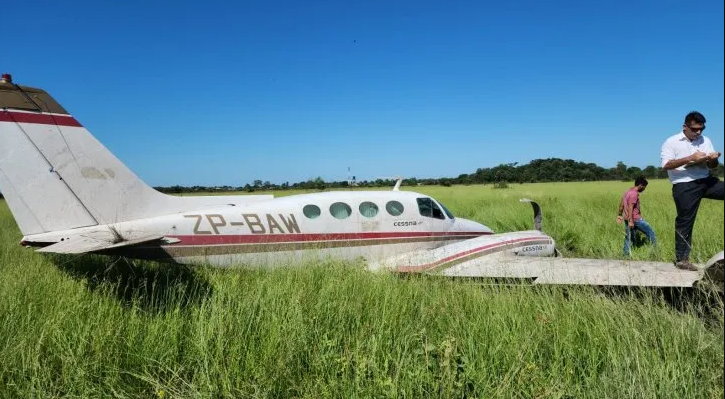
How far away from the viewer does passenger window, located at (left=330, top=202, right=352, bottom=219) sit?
7.04 m

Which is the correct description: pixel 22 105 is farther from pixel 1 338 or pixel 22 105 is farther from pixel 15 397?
pixel 15 397

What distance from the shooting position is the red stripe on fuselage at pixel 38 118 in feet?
18.3

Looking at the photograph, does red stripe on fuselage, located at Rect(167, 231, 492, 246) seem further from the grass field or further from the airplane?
the grass field

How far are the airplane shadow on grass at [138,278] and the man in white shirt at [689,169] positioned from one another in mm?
5652

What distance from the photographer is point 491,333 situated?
10.4ft

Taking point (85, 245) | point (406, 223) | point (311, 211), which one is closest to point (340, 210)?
point (311, 211)

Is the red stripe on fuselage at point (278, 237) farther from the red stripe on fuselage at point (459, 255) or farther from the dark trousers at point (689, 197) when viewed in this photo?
the dark trousers at point (689, 197)

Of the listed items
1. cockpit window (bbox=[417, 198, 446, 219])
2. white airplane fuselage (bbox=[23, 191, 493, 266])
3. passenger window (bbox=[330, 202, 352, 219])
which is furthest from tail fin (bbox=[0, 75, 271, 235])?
cockpit window (bbox=[417, 198, 446, 219])

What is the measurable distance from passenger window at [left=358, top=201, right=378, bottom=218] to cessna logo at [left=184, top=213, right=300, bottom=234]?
4.37 feet

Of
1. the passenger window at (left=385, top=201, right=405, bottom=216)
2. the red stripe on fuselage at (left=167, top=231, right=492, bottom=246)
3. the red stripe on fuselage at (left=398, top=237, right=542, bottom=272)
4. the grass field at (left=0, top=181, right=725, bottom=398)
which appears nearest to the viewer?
the grass field at (left=0, top=181, right=725, bottom=398)

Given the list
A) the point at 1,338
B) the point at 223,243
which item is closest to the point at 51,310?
the point at 1,338

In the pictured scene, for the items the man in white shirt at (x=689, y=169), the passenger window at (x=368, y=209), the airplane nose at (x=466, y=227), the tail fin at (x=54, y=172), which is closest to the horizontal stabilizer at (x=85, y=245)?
the tail fin at (x=54, y=172)

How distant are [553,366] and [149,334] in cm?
331

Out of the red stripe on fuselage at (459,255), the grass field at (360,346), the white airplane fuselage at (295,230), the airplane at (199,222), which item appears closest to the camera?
the grass field at (360,346)
